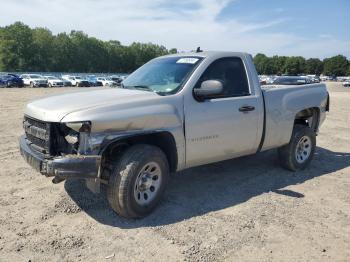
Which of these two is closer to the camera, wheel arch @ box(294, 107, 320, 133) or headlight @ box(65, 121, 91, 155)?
headlight @ box(65, 121, 91, 155)

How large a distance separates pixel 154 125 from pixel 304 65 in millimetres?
161370

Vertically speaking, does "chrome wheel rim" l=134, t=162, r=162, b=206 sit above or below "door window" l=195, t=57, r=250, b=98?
below

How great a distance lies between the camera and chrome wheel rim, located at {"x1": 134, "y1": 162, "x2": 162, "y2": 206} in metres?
4.45

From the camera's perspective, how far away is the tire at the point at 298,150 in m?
6.52

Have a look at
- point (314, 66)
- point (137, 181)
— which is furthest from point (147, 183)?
point (314, 66)

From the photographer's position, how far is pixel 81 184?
5602 mm

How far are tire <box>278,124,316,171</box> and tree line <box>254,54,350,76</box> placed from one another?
473ft

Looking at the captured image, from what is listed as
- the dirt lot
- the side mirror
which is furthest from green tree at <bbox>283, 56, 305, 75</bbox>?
the side mirror

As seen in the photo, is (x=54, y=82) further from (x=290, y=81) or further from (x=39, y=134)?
(x=39, y=134)

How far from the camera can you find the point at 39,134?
434cm

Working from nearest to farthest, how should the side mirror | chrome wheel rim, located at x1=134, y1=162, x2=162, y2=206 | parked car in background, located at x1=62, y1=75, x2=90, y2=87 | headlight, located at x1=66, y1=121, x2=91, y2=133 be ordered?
headlight, located at x1=66, y1=121, x2=91, y2=133
chrome wheel rim, located at x1=134, y1=162, x2=162, y2=206
the side mirror
parked car in background, located at x1=62, y1=75, x2=90, y2=87

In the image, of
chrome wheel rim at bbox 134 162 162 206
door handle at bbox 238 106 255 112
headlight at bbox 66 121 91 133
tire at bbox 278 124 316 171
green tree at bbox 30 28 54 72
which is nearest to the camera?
headlight at bbox 66 121 91 133

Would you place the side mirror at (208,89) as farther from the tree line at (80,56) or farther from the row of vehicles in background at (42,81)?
the tree line at (80,56)

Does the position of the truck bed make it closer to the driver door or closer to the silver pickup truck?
the silver pickup truck
